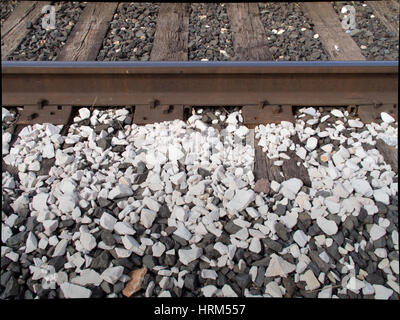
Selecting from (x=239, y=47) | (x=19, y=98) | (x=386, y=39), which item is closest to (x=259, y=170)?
(x=239, y=47)

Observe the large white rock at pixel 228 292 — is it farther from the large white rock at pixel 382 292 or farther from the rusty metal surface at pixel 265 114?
the rusty metal surface at pixel 265 114

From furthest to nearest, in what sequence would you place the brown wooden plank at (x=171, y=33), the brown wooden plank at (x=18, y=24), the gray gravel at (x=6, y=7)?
the gray gravel at (x=6, y=7)
the brown wooden plank at (x=18, y=24)
the brown wooden plank at (x=171, y=33)

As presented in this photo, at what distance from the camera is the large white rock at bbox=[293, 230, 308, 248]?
7.57ft

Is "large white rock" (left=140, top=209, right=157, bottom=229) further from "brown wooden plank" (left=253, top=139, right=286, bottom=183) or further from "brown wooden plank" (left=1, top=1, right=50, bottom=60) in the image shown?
"brown wooden plank" (left=1, top=1, right=50, bottom=60)

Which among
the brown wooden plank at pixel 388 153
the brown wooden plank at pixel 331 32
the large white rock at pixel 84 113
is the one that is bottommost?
the brown wooden plank at pixel 388 153

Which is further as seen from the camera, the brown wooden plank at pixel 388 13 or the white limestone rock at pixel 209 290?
the brown wooden plank at pixel 388 13

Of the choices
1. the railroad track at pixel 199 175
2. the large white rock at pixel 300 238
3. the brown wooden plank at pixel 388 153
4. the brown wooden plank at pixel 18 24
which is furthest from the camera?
the brown wooden plank at pixel 18 24

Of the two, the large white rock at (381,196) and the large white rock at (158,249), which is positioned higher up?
the large white rock at (158,249)

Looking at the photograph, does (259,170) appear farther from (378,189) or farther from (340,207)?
(378,189)

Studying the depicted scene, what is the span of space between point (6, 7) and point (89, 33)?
1290 mm

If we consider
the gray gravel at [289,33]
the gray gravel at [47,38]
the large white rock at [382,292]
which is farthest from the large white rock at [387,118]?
the gray gravel at [47,38]

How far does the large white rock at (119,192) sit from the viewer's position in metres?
2.55

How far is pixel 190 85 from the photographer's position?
10.5ft

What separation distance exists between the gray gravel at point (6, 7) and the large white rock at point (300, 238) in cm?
376
